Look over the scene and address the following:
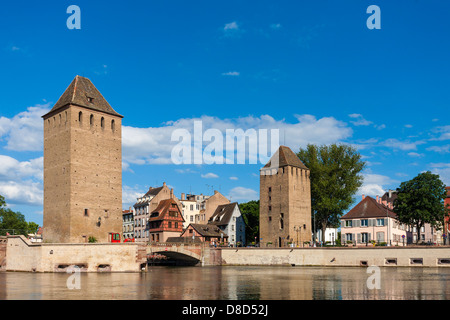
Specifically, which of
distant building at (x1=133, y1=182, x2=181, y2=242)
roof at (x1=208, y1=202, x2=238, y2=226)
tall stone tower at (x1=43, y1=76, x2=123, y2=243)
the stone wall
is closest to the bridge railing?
tall stone tower at (x1=43, y1=76, x2=123, y2=243)

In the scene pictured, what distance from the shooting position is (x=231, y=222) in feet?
284

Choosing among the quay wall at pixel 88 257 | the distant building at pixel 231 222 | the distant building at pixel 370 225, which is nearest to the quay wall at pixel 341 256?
the distant building at pixel 370 225

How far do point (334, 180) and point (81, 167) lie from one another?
118ft

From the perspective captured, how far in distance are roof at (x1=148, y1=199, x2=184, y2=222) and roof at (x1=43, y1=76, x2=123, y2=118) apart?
1266 inches

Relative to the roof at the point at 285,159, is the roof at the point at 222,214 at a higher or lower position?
lower

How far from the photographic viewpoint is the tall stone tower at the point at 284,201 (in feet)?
230

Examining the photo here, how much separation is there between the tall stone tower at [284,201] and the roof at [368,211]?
6.16 metres

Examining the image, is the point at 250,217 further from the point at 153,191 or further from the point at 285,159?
the point at 285,159

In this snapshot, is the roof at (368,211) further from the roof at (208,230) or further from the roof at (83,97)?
the roof at (83,97)

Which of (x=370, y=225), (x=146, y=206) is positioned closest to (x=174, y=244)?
(x=370, y=225)

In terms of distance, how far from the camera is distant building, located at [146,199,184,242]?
84.2m

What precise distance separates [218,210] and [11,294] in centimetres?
6924

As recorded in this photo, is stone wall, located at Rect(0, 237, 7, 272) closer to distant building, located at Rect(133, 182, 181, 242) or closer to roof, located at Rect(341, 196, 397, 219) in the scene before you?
distant building, located at Rect(133, 182, 181, 242)
